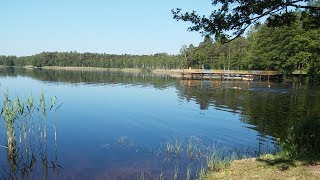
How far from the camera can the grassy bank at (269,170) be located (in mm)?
10578

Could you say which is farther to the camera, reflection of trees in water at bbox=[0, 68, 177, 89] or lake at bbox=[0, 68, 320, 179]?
reflection of trees in water at bbox=[0, 68, 177, 89]

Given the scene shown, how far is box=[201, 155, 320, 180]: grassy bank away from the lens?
10578mm

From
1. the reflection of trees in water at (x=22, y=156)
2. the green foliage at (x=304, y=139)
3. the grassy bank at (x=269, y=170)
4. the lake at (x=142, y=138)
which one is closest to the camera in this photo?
the grassy bank at (x=269, y=170)

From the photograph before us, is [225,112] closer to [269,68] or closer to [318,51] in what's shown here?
[318,51]

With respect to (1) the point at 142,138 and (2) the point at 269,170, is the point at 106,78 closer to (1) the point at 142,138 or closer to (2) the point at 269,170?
(1) the point at 142,138

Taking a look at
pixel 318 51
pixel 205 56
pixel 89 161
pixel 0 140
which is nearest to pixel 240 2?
pixel 89 161

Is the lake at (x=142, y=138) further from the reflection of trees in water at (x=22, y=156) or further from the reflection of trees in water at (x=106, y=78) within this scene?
the reflection of trees in water at (x=106, y=78)

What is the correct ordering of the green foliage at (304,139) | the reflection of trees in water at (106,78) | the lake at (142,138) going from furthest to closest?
the reflection of trees in water at (106,78) → the lake at (142,138) → the green foliage at (304,139)

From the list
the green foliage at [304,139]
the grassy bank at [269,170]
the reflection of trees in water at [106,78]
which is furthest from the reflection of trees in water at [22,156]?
the reflection of trees in water at [106,78]

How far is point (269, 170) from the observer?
37.0ft

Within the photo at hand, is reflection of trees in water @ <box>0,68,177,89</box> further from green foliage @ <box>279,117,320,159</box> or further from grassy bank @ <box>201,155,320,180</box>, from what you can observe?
grassy bank @ <box>201,155,320,180</box>

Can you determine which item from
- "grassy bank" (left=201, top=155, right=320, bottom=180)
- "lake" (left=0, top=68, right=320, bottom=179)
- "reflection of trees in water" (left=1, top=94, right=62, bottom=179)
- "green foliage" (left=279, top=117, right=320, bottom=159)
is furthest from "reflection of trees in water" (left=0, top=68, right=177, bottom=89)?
"grassy bank" (left=201, top=155, right=320, bottom=180)

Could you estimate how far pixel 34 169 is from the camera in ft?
49.5

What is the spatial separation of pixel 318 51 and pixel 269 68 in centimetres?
3022
